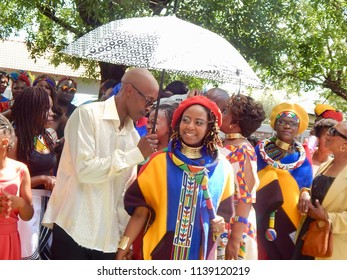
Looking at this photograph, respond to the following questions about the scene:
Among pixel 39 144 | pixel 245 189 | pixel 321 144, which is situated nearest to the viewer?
pixel 245 189

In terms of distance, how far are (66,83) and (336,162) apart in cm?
371

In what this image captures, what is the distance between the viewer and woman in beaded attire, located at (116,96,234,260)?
3.50 meters

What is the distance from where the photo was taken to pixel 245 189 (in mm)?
4125

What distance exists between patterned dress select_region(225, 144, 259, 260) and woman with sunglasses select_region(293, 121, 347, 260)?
518 millimetres

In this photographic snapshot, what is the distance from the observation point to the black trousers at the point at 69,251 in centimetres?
356

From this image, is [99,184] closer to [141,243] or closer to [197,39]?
[141,243]

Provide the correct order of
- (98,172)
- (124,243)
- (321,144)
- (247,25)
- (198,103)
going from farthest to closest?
(247,25)
(321,144)
(198,103)
(124,243)
(98,172)

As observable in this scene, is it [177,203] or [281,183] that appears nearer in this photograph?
[177,203]

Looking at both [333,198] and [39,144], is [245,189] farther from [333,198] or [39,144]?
[39,144]

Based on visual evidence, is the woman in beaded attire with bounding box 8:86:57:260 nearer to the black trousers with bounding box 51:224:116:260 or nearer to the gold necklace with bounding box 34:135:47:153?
the gold necklace with bounding box 34:135:47:153

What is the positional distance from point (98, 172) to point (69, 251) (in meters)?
0.58

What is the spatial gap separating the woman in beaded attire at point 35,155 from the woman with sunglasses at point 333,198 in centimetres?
213

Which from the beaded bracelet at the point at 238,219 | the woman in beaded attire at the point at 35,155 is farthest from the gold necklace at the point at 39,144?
the beaded bracelet at the point at 238,219

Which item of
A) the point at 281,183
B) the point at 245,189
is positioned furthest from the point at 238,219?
the point at 281,183
